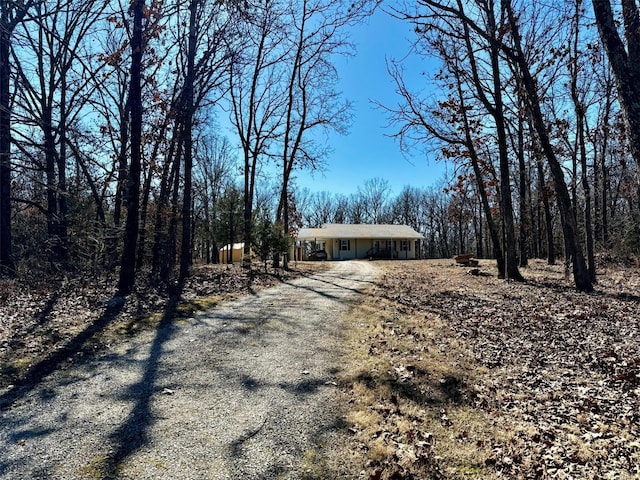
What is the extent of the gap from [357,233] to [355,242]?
931 mm

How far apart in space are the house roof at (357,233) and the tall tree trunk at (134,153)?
92.4 ft

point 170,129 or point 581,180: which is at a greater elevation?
point 170,129

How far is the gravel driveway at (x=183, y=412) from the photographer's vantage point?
318cm

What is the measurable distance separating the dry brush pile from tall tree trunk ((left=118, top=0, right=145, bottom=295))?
569 cm

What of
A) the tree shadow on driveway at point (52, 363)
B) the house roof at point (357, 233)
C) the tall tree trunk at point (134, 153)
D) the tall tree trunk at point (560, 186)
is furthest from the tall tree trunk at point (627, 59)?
the house roof at point (357, 233)

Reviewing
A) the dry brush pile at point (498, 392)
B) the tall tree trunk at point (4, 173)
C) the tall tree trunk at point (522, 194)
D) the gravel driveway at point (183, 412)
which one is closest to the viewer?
the gravel driveway at point (183, 412)

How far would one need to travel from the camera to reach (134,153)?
377 inches

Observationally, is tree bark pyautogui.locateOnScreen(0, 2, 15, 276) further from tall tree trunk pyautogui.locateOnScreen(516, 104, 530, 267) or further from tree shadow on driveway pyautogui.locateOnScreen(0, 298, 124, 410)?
tall tree trunk pyautogui.locateOnScreen(516, 104, 530, 267)

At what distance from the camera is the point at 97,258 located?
11789 mm

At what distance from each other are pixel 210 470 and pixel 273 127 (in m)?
19.5

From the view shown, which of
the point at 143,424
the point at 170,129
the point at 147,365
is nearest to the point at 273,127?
the point at 170,129

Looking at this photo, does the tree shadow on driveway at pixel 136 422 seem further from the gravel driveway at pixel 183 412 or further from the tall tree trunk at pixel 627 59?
the tall tree trunk at pixel 627 59

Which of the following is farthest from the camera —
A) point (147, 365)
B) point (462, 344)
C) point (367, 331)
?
point (367, 331)

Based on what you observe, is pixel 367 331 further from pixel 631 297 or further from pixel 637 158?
pixel 631 297
